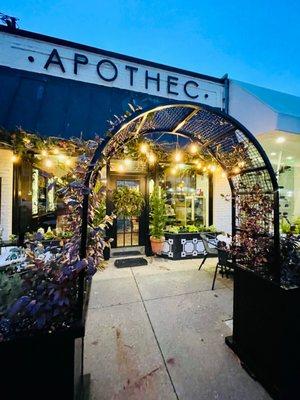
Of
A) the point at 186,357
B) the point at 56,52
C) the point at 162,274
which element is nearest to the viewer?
the point at 186,357

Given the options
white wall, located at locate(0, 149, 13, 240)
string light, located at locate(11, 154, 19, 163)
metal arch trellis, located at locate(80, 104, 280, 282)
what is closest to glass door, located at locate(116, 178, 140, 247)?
string light, located at locate(11, 154, 19, 163)

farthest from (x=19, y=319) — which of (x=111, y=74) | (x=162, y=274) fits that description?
(x=111, y=74)

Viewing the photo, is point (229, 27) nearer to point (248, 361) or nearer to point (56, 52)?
point (56, 52)

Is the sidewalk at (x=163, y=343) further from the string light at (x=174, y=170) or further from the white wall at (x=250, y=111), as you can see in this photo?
the white wall at (x=250, y=111)

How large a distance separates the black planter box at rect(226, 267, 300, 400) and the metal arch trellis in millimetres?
405

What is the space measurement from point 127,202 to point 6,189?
3.30m

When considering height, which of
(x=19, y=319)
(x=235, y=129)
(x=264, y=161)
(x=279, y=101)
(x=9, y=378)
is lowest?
(x=9, y=378)

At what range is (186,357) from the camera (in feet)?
8.77

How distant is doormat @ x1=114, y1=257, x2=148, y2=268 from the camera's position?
19.9 ft

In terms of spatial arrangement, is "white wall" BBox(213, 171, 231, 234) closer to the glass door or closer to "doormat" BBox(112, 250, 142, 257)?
the glass door

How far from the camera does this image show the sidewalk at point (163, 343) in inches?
89.0

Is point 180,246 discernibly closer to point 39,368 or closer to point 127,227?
point 127,227

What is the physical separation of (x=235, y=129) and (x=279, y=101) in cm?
510

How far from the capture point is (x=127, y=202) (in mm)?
7137
